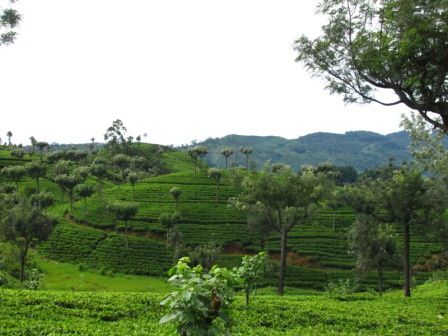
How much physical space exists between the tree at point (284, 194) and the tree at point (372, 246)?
10090 millimetres

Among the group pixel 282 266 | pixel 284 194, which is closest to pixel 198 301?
pixel 284 194

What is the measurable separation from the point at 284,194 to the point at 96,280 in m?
27.4

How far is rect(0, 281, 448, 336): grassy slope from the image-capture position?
39.5ft

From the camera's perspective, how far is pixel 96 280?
167ft

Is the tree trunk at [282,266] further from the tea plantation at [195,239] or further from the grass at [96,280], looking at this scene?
the grass at [96,280]

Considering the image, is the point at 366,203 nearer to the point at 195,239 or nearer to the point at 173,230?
the point at 173,230

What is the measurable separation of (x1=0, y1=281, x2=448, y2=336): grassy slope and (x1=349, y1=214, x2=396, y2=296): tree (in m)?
26.1

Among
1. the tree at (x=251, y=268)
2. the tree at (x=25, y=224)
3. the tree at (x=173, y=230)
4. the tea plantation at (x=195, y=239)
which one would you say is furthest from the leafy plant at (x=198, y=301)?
the tree at (x=173, y=230)

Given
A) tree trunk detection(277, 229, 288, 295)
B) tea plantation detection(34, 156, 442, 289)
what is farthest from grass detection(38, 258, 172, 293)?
tree trunk detection(277, 229, 288, 295)

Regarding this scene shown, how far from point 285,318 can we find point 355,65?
9.58 metres

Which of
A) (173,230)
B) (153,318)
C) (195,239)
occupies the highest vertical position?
(153,318)

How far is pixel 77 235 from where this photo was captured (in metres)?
69.3

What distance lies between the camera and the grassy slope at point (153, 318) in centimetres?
1203

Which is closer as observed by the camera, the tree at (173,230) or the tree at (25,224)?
the tree at (25,224)
